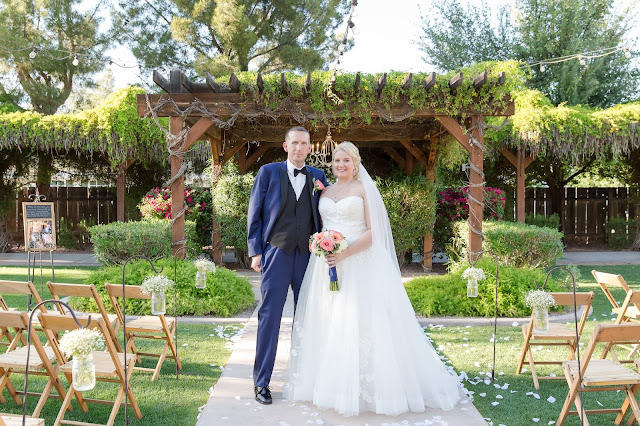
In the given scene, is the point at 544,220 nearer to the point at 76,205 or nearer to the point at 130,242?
the point at 130,242

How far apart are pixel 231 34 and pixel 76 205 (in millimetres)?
7336

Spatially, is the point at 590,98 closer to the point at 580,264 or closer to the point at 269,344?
the point at 580,264

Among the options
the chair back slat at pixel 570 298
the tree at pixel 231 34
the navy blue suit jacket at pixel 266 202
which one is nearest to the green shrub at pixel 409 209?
the chair back slat at pixel 570 298

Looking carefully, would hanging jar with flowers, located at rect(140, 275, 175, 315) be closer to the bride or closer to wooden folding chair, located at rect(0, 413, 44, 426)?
the bride

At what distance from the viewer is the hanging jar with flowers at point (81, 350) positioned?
2555 mm

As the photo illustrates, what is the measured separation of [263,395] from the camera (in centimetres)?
385

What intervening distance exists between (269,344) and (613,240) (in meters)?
14.9

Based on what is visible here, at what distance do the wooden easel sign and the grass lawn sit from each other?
16.9 feet

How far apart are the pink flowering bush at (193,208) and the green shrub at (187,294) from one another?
166 inches

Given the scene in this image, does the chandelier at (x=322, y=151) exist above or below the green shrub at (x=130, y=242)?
above

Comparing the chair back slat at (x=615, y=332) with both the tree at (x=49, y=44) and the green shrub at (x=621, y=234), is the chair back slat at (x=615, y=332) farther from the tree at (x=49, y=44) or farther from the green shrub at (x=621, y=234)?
the tree at (x=49, y=44)

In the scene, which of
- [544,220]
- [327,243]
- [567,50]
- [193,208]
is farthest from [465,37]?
[327,243]

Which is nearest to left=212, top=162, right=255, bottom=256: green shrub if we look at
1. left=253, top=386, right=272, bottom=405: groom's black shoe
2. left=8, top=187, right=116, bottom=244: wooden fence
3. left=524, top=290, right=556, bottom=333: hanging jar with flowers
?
left=253, top=386, right=272, bottom=405: groom's black shoe

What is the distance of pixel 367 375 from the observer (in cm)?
364
